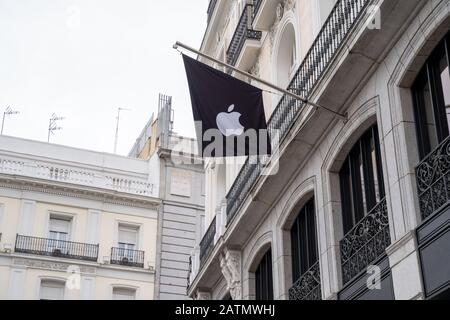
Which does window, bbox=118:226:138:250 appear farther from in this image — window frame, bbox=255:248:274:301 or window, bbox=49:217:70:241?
window frame, bbox=255:248:274:301

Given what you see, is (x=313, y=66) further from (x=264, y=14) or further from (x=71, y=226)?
(x=71, y=226)

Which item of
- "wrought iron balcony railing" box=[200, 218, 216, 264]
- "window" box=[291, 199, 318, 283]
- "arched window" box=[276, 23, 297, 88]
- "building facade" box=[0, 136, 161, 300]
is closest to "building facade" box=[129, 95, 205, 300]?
"building facade" box=[0, 136, 161, 300]

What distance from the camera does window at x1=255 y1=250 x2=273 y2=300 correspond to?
59.8 ft

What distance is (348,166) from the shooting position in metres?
14.4

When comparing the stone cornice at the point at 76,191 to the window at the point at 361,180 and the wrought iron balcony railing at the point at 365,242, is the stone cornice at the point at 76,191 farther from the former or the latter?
the wrought iron balcony railing at the point at 365,242

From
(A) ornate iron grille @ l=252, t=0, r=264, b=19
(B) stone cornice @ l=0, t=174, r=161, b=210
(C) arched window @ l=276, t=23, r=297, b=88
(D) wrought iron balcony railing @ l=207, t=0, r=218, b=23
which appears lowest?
(C) arched window @ l=276, t=23, r=297, b=88

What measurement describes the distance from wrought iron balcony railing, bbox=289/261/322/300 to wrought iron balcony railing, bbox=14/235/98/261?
20.2 metres

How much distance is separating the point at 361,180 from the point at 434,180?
3.05 metres

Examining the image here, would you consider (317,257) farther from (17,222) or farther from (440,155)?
(17,222)

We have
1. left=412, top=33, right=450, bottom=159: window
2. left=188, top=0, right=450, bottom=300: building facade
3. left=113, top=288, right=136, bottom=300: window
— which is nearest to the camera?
left=188, top=0, right=450, bottom=300: building facade

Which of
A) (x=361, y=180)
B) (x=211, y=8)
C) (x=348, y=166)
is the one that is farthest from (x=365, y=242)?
(x=211, y=8)

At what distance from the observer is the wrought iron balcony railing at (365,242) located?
12.4m
